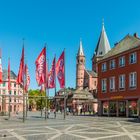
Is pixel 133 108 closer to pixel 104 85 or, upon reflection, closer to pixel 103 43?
pixel 104 85

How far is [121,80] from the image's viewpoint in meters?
56.7

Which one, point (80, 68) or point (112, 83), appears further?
point (80, 68)

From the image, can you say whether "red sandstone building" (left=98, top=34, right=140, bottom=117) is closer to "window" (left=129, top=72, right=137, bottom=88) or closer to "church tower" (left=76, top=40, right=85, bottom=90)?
"window" (left=129, top=72, right=137, bottom=88)

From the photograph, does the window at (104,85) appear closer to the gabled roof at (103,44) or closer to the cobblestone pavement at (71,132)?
the cobblestone pavement at (71,132)

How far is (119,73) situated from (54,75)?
1719 centimetres

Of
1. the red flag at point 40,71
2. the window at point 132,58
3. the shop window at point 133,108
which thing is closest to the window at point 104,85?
the shop window at point 133,108

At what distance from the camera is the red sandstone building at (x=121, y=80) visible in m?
52.9

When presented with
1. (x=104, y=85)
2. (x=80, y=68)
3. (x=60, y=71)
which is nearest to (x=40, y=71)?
(x=60, y=71)

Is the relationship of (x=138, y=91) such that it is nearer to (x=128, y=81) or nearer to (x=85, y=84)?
(x=128, y=81)

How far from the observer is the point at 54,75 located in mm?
43688

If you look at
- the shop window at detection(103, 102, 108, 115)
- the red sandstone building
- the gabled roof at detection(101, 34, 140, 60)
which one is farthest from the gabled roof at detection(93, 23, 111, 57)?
the shop window at detection(103, 102, 108, 115)

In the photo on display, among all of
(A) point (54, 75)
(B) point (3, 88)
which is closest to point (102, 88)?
(A) point (54, 75)

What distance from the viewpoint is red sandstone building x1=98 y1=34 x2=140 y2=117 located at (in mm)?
52938

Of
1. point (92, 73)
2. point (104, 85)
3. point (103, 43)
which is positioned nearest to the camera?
point (104, 85)
